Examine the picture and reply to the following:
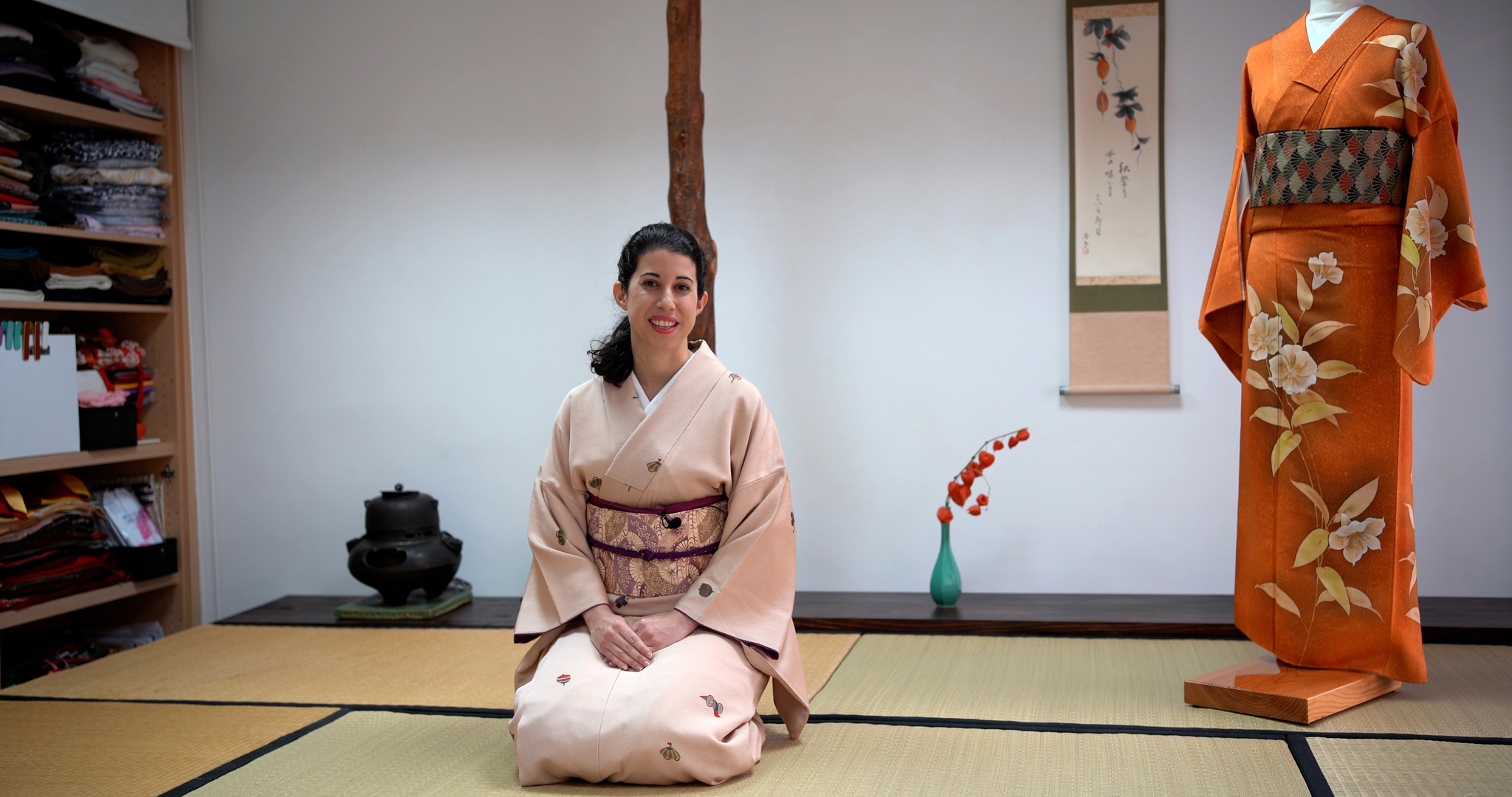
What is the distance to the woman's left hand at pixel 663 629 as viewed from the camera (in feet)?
7.01

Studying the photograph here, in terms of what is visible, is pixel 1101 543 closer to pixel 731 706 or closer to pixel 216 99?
pixel 731 706

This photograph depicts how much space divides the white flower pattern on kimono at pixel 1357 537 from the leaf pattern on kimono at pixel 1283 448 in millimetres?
185

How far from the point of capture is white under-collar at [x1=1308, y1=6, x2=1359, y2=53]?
2430mm

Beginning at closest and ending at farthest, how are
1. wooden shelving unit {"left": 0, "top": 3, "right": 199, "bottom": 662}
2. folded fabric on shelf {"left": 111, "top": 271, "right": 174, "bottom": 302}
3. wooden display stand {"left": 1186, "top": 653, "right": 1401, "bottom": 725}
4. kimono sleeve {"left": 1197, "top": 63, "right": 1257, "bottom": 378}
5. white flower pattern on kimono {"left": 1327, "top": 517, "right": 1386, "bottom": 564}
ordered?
wooden display stand {"left": 1186, "top": 653, "right": 1401, "bottom": 725} → white flower pattern on kimono {"left": 1327, "top": 517, "right": 1386, "bottom": 564} → kimono sleeve {"left": 1197, "top": 63, "right": 1257, "bottom": 378} → folded fabric on shelf {"left": 111, "top": 271, "right": 174, "bottom": 302} → wooden shelving unit {"left": 0, "top": 3, "right": 199, "bottom": 662}

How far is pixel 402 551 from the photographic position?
3.64 meters

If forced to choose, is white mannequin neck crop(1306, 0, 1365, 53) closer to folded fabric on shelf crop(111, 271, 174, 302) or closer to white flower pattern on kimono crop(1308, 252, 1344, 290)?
white flower pattern on kimono crop(1308, 252, 1344, 290)

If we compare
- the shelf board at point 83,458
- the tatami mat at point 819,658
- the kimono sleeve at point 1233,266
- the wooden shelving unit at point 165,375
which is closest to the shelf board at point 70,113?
the wooden shelving unit at point 165,375

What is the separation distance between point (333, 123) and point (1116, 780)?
3.58 metres

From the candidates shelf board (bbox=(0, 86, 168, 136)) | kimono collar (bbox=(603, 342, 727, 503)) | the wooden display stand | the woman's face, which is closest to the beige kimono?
kimono collar (bbox=(603, 342, 727, 503))

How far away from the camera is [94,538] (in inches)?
147

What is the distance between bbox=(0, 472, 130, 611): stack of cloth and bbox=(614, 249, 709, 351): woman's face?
2.43 m

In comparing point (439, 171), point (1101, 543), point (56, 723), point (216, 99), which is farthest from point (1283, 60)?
point (216, 99)

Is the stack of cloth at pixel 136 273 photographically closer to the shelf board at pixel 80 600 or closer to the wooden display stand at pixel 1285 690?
the shelf board at pixel 80 600

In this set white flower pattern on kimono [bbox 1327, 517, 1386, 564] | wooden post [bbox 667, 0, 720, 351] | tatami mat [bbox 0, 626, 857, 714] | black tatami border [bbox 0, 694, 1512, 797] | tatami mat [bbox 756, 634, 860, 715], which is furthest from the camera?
wooden post [bbox 667, 0, 720, 351]
